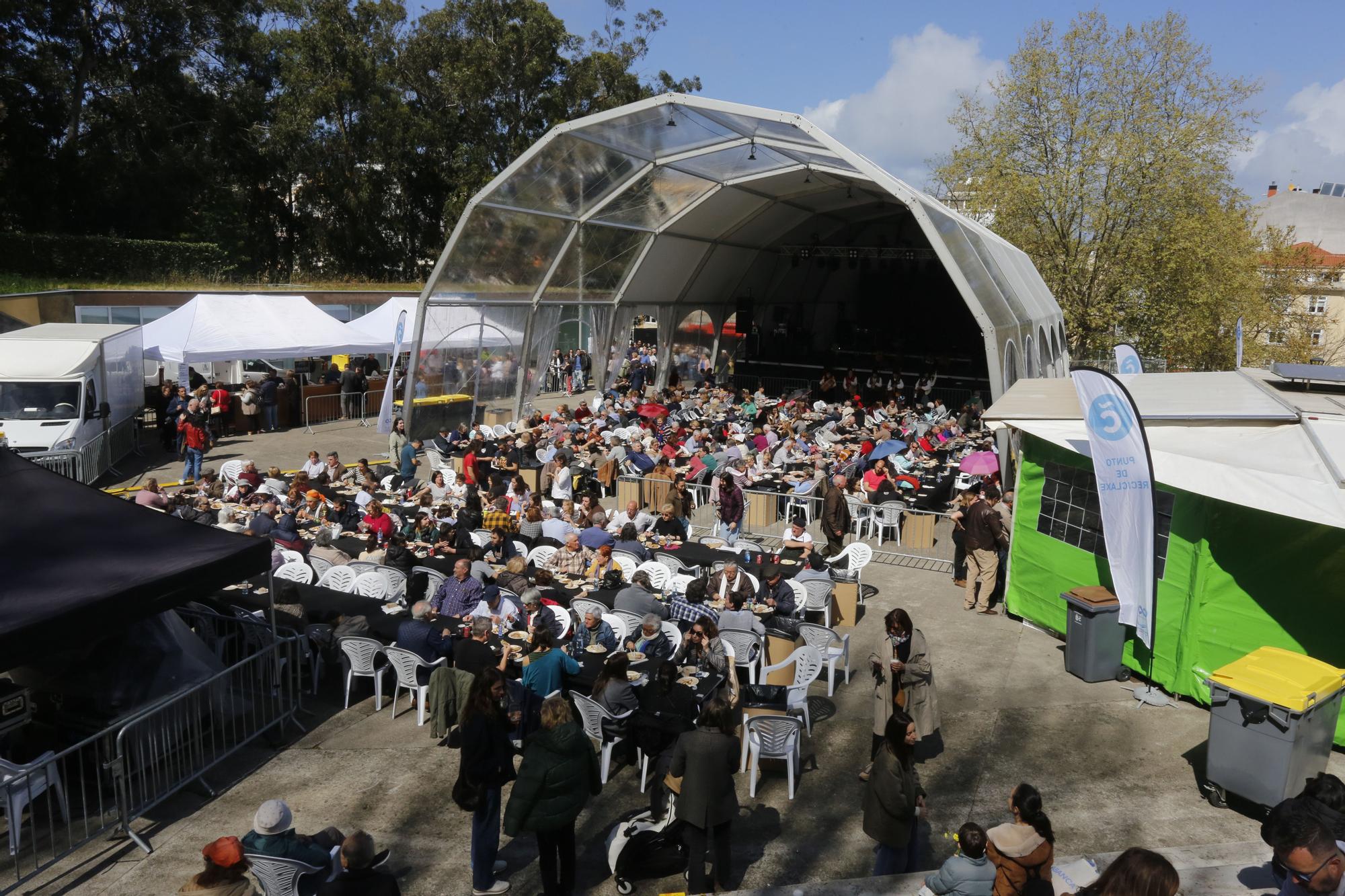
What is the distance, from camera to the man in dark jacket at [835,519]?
1269cm

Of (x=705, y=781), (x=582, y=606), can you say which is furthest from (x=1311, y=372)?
(x=705, y=781)

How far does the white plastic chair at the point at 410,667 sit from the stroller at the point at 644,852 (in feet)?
8.92

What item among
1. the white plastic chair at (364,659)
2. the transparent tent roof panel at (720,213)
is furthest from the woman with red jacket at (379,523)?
the transparent tent roof panel at (720,213)

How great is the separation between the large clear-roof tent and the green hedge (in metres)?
20.9

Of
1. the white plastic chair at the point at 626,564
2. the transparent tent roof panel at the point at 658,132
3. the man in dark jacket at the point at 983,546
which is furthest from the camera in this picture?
the transparent tent roof panel at the point at 658,132

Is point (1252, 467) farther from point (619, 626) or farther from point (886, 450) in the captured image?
point (886, 450)

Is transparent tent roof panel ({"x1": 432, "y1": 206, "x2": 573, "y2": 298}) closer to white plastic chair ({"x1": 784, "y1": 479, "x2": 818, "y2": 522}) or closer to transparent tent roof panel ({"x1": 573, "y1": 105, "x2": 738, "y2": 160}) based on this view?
transparent tent roof panel ({"x1": 573, "y1": 105, "x2": 738, "y2": 160})

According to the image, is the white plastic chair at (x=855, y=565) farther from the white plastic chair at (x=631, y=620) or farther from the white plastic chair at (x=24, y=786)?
the white plastic chair at (x=24, y=786)

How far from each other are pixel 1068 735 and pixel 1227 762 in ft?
4.85

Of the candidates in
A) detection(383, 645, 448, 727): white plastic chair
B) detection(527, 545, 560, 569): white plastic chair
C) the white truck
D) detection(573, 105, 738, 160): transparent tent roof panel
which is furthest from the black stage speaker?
detection(383, 645, 448, 727): white plastic chair

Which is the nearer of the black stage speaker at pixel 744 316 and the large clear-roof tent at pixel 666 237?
the large clear-roof tent at pixel 666 237

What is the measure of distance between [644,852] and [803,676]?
253 cm

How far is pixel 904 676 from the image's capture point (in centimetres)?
718

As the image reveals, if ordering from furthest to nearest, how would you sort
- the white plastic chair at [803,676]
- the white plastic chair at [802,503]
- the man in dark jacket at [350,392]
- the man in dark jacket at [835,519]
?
the man in dark jacket at [350,392]
the white plastic chair at [802,503]
the man in dark jacket at [835,519]
the white plastic chair at [803,676]
